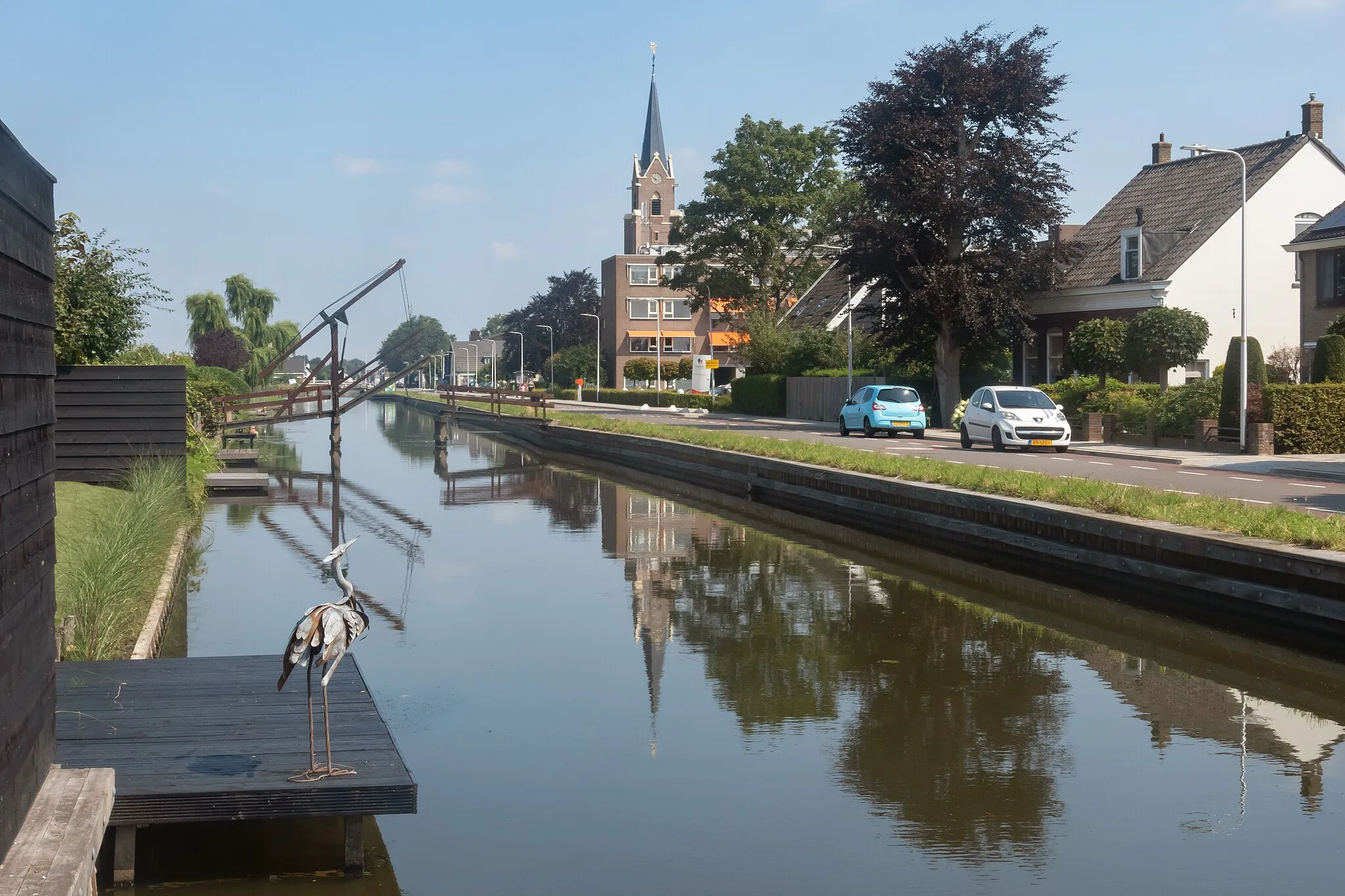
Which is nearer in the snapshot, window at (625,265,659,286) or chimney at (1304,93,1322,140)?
chimney at (1304,93,1322,140)

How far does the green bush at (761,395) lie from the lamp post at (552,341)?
41.9 meters

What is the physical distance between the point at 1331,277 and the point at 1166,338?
4.19m

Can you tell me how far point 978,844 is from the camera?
306 inches

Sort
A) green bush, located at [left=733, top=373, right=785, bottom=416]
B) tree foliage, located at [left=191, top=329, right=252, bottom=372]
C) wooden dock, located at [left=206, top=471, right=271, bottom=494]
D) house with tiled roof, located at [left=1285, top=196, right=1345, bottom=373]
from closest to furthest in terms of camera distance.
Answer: wooden dock, located at [left=206, top=471, right=271, bottom=494]
house with tiled roof, located at [left=1285, top=196, right=1345, bottom=373]
green bush, located at [left=733, top=373, right=785, bottom=416]
tree foliage, located at [left=191, top=329, right=252, bottom=372]

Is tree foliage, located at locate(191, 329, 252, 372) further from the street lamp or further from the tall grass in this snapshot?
the tall grass

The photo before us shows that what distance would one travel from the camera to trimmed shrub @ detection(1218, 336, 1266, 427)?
29016 millimetres

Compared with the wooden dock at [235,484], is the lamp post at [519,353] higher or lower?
→ higher

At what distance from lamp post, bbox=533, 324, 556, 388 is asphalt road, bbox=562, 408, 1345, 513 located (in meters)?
58.6

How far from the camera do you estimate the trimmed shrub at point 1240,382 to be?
1142 inches

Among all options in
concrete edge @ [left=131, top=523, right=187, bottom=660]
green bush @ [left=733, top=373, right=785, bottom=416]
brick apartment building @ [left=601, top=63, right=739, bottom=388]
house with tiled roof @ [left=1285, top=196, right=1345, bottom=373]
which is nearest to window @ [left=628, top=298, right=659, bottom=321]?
brick apartment building @ [left=601, top=63, right=739, bottom=388]

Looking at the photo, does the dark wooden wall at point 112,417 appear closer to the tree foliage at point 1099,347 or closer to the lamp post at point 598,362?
the tree foliage at point 1099,347

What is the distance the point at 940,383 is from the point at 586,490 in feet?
50.2

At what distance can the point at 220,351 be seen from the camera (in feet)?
241

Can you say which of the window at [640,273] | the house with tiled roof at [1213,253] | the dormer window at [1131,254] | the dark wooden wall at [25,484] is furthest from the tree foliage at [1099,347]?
the window at [640,273]
